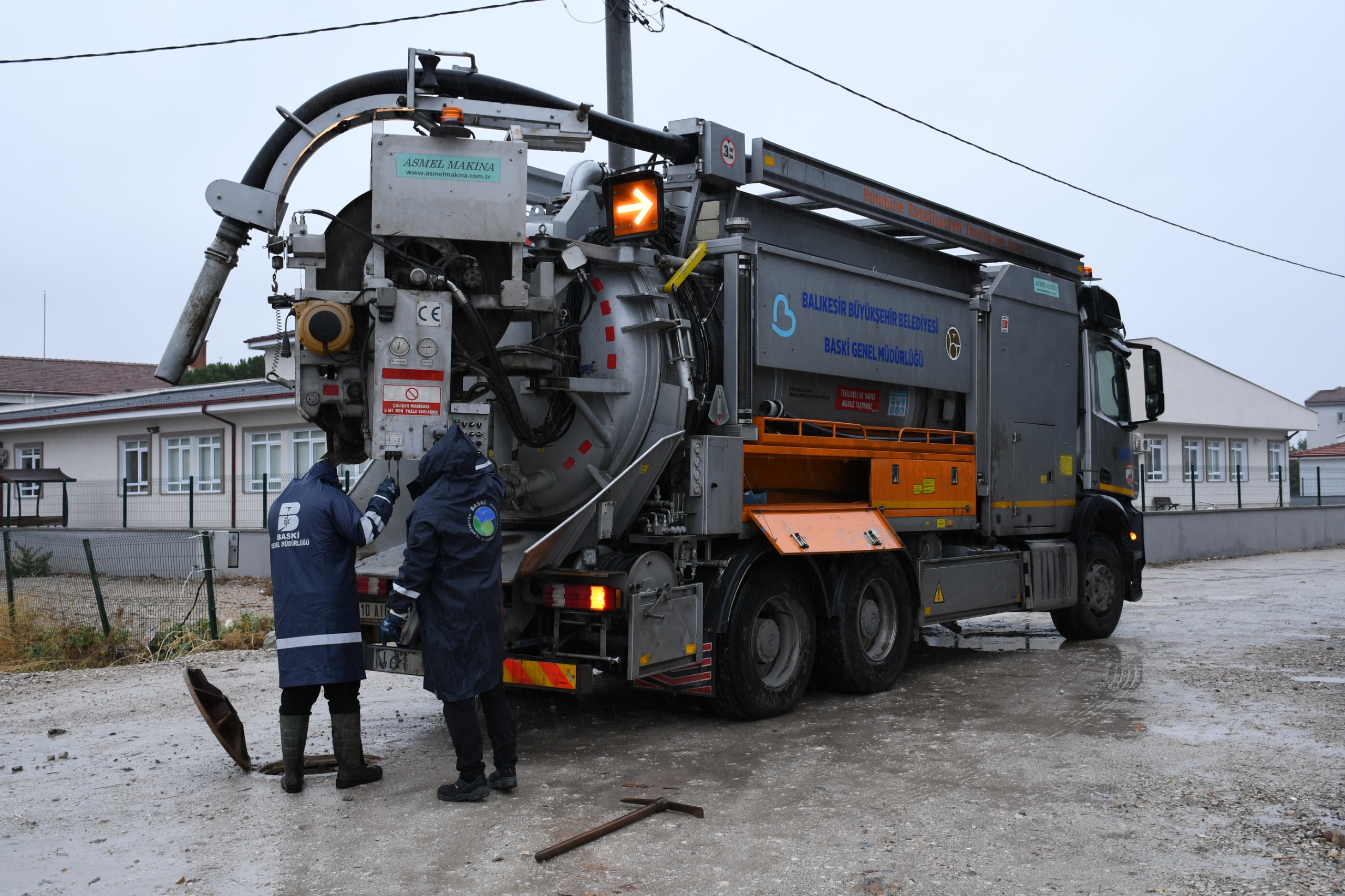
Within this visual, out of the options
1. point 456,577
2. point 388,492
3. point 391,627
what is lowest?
point 391,627

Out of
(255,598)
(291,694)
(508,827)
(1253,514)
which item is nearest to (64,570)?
(255,598)

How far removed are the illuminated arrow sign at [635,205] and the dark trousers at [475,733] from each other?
107 inches

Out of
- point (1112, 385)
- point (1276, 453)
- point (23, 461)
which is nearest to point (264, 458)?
point (23, 461)

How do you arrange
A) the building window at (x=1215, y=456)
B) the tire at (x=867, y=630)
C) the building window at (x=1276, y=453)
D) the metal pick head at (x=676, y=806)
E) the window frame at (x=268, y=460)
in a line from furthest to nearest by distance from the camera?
the building window at (x=1276, y=453) < the building window at (x=1215, y=456) < the window frame at (x=268, y=460) < the tire at (x=867, y=630) < the metal pick head at (x=676, y=806)

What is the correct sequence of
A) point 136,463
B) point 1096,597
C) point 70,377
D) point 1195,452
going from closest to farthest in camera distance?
1. point 1096,597
2. point 136,463
3. point 1195,452
4. point 70,377

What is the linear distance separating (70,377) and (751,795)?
5133 centimetres

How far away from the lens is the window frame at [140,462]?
26375 millimetres

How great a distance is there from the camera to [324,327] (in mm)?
6055

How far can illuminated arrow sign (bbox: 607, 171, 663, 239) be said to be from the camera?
689 centimetres

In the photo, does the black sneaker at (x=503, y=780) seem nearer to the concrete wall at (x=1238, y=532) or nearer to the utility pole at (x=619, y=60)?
the utility pole at (x=619, y=60)

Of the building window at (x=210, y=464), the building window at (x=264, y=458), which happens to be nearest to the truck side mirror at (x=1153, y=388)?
the building window at (x=264, y=458)

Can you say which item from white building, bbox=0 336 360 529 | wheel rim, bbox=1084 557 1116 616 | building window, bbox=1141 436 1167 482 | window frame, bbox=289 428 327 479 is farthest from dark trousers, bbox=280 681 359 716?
building window, bbox=1141 436 1167 482

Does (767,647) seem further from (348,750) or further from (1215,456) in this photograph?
(1215,456)

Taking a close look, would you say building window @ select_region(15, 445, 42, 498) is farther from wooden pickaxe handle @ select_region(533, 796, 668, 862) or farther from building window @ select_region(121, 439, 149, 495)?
wooden pickaxe handle @ select_region(533, 796, 668, 862)
